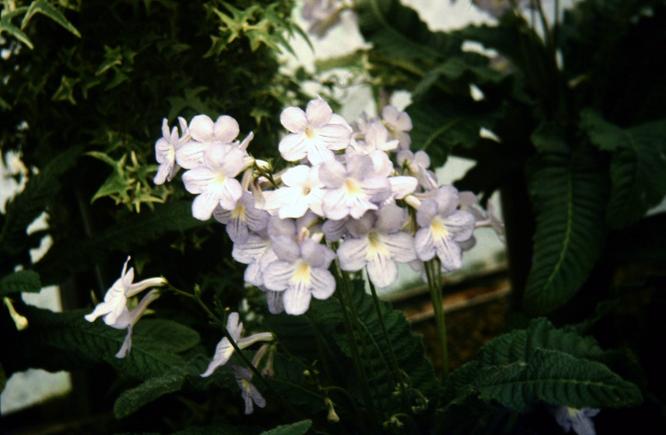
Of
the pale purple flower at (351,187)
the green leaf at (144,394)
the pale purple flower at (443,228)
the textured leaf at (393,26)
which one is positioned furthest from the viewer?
the textured leaf at (393,26)

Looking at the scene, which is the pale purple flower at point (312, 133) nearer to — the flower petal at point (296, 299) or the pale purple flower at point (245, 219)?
the pale purple flower at point (245, 219)

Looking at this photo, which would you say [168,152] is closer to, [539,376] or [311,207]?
[311,207]

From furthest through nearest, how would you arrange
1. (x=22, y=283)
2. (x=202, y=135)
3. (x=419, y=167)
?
1. (x=22, y=283)
2. (x=419, y=167)
3. (x=202, y=135)

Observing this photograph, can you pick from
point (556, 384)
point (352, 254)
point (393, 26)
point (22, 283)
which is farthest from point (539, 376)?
point (393, 26)

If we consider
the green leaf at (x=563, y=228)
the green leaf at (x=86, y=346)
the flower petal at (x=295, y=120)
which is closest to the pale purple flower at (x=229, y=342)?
the green leaf at (x=86, y=346)

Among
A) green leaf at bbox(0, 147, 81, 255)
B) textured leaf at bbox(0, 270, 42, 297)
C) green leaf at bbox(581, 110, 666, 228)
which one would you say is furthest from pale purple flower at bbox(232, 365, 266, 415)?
green leaf at bbox(581, 110, 666, 228)

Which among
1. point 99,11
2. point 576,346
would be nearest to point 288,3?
point 99,11

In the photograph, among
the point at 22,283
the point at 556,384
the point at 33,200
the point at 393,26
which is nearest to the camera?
the point at 556,384

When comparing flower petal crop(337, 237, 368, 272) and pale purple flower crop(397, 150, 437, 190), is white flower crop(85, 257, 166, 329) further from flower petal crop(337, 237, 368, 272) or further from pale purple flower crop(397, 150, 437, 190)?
pale purple flower crop(397, 150, 437, 190)
